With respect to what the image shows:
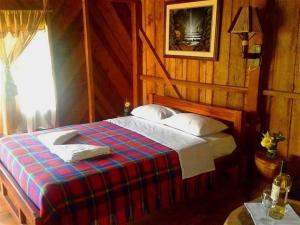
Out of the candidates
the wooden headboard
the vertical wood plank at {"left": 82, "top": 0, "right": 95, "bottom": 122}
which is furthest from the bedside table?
the vertical wood plank at {"left": 82, "top": 0, "right": 95, "bottom": 122}

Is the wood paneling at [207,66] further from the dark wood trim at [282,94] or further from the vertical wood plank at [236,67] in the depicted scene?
the dark wood trim at [282,94]

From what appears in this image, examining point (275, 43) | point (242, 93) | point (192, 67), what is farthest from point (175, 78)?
point (275, 43)

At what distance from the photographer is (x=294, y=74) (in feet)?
9.08

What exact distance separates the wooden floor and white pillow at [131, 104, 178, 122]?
101 centimetres

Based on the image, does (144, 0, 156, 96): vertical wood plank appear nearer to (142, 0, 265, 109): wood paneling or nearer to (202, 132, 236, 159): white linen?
(142, 0, 265, 109): wood paneling

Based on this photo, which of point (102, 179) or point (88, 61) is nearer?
point (102, 179)

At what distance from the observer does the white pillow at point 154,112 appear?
11.6 ft

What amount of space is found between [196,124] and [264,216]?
1.47m

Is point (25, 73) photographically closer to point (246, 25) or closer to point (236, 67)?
point (236, 67)

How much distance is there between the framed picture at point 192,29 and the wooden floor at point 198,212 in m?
1.47

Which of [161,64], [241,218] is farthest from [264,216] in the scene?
[161,64]

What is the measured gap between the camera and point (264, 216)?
5.52 ft

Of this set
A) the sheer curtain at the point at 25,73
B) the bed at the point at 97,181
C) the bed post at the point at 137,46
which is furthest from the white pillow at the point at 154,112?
the sheer curtain at the point at 25,73

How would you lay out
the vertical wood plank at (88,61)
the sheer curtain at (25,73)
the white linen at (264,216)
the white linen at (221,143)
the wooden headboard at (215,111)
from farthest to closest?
the vertical wood plank at (88,61), the sheer curtain at (25,73), the wooden headboard at (215,111), the white linen at (221,143), the white linen at (264,216)
